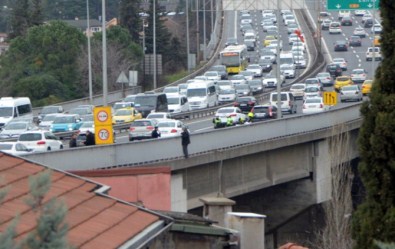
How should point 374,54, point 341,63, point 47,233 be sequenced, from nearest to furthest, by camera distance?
point 47,233, point 374,54, point 341,63

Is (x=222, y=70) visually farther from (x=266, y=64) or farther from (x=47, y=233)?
(x=47, y=233)

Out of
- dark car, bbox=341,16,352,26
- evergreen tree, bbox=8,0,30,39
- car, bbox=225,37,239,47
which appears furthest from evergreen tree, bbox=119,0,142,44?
dark car, bbox=341,16,352,26

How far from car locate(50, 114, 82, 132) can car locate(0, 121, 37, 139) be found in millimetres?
1878

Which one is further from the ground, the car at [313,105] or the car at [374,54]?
the car at [374,54]

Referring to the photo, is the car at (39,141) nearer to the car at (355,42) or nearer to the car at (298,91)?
the car at (298,91)

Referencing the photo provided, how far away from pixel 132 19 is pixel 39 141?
6757 centimetres

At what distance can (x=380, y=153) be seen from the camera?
503 inches

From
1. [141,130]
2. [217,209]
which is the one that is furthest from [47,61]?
[217,209]

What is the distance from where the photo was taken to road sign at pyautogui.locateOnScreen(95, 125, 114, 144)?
3225 cm

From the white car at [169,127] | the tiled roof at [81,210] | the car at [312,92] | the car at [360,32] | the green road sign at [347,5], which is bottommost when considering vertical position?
the white car at [169,127]

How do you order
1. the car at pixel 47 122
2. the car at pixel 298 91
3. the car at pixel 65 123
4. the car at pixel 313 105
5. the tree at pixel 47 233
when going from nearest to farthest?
the tree at pixel 47 233 → the car at pixel 65 123 → the car at pixel 47 122 → the car at pixel 313 105 → the car at pixel 298 91

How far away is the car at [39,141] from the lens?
40.2 metres

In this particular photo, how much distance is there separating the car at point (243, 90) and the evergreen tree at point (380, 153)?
5847 cm

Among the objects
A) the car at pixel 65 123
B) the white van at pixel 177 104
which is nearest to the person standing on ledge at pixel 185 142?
the car at pixel 65 123
